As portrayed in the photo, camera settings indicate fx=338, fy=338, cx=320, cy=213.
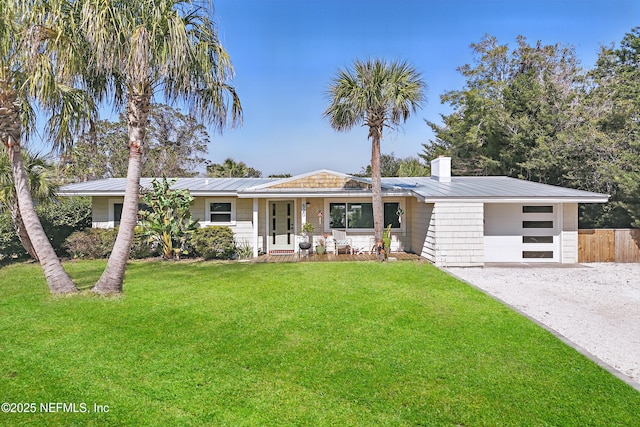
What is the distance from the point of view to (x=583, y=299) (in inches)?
288

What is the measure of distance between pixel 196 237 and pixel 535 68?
78.4ft

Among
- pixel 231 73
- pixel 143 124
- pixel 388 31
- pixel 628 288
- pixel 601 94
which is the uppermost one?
pixel 388 31

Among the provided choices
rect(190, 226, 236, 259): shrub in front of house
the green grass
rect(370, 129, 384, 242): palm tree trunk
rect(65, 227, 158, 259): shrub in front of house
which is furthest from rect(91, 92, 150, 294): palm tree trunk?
rect(370, 129, 384, 242): palm tree trunk

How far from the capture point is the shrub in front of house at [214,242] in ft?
39.5

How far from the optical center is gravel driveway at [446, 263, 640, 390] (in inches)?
189

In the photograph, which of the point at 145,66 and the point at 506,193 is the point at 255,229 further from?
the point at 506,193

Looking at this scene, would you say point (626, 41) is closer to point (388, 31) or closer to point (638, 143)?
point (638, 143)

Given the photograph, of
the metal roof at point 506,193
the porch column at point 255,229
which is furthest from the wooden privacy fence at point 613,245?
the porch column at point 255,229

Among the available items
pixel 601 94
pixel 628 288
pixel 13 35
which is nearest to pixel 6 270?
pixel 13 35

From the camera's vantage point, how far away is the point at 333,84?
423 inches

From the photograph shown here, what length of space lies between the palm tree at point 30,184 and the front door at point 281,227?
24.3 ft

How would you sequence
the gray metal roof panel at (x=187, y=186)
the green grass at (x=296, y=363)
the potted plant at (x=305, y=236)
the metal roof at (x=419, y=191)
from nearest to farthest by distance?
the green grass at (x=296, y=363) → the metal roof at (x=419, y=191) → the gray metal roof panel at (x=187, y=186) → the potted plant at (x=305, y=236)

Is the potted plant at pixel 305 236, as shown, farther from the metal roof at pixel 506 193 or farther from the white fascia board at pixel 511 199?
the white fascia board at pixel 511 199

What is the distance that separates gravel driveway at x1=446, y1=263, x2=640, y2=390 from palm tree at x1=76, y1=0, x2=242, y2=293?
7.62 metres
